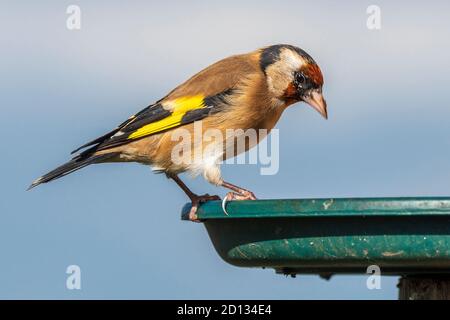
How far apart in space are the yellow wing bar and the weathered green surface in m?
2.81

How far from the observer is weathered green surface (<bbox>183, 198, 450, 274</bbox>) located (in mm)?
3668

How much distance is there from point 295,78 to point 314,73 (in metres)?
0.16

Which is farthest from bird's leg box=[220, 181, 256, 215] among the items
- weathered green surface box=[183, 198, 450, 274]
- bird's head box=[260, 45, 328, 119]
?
weathered green surface box=[183, 198, 450, 274]

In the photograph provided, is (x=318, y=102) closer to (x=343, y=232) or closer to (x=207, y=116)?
(x=207, y=116)

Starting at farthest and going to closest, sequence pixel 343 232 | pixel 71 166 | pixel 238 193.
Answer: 1. pixel 71 166
2. pixel 238 193
3. pixel 343 232

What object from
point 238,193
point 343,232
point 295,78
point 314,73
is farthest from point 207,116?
point 343,232

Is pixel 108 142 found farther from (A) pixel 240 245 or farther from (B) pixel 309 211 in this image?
(B) pixel 309 211

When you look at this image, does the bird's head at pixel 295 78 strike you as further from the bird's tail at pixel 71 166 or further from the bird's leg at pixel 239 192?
the bird's tail at pixel 71 166

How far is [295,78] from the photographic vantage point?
23.1 ft

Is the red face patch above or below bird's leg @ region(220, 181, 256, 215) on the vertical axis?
above

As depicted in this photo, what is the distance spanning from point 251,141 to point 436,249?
3344 mm

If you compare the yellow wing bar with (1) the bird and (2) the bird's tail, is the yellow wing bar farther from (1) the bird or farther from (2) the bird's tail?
(2) the bird's tail

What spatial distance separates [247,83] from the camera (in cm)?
713
